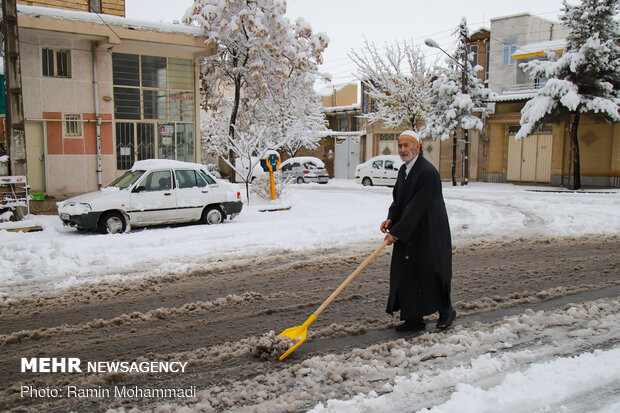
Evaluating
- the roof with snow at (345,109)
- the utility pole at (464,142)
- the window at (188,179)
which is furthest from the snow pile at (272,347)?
the roof with snow at (345,109)

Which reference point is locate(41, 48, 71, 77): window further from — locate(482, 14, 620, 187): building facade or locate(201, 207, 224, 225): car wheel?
locate(482, 14, 620, 187): building facade

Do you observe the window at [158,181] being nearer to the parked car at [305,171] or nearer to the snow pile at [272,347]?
the snow pile at [272,347]

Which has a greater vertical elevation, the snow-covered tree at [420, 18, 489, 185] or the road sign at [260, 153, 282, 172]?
the snow-covered tree at [420, 18, 489, 185]

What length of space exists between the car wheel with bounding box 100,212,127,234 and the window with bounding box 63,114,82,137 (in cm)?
577

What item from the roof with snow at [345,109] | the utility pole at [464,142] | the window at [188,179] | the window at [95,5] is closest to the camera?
the window at [188,179]

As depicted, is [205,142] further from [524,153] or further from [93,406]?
[93,406]

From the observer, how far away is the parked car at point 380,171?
1011 inches

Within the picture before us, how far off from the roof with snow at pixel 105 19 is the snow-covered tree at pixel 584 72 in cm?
1483

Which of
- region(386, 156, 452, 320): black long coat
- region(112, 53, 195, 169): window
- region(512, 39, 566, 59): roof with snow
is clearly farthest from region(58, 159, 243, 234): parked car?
region(512, 39, 566, 59): roof with snow

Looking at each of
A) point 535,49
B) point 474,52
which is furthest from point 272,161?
point 474,52

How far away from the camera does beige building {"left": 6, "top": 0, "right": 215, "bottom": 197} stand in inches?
562

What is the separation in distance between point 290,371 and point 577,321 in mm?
2841

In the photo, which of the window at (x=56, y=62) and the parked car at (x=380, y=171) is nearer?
the window at (x=56, y=62)

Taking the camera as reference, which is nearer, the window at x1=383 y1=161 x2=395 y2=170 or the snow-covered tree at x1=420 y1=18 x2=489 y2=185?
the window at x1=383 y1=161 x2=395 y2=170
